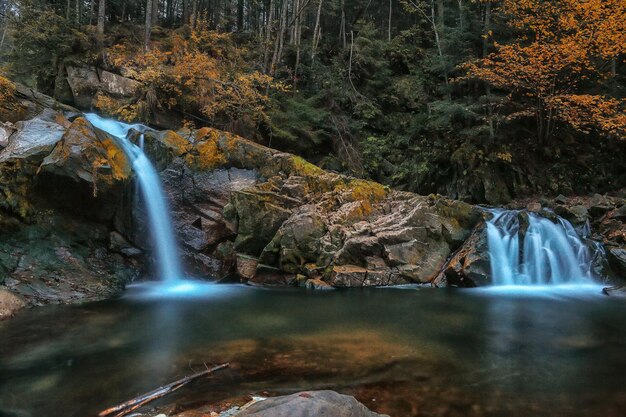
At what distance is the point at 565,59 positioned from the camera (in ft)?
46.2

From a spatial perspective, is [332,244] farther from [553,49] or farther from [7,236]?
[553,49]

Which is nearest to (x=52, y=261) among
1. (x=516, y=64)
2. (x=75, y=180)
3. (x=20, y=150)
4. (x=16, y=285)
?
(x=16, y=285)

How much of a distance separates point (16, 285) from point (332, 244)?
7.45m

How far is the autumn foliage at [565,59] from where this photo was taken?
13.8 metres

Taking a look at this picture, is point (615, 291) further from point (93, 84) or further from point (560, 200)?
point (93, 84)

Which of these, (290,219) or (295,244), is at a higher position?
(290,219)

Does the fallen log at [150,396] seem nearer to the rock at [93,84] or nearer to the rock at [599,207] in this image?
the rock at [599,207]

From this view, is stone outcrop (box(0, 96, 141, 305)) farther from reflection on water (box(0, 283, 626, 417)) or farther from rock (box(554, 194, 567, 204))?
rock (box(554, 194, 567, 204))

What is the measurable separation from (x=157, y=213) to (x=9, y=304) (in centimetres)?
458

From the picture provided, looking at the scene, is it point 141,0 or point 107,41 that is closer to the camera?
point 107,41

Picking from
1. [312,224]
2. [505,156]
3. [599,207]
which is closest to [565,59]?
[505,156]

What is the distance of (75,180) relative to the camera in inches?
404

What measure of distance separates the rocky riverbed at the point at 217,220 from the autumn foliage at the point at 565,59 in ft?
11.2

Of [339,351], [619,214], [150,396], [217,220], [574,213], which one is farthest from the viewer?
[574,213]
